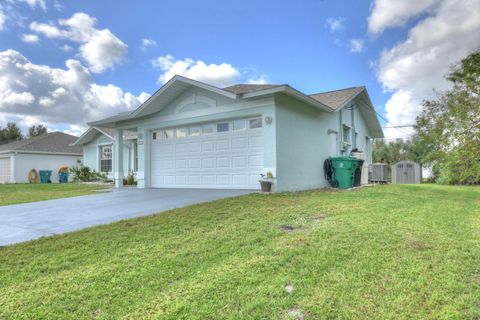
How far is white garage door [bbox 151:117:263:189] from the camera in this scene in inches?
367

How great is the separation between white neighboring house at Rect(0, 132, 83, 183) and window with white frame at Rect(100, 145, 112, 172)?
4.81 meters

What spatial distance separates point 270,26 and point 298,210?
8351mm

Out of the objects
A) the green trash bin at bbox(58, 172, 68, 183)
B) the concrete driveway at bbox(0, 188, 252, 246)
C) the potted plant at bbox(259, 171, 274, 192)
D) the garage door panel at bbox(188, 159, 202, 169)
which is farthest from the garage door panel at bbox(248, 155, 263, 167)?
the green trash bin at bbox(58, 172, 68, 183)

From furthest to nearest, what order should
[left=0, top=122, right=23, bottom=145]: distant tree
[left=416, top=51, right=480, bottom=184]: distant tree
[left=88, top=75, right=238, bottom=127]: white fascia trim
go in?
1. [left=0, top=122, right=23, bottom=145]: distant tree
2. [left=88, top=75, right=238, bottom=127]: white fascia trim
3. [left=416, top=51, right=480, bottom=184]: distant tree

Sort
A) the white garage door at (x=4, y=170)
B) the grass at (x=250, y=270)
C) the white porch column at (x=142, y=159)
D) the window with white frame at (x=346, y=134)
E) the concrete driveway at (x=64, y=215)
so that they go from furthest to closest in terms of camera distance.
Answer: the white garage door at (x=4, y=170), the window with white frame at (x=346, y=134), the white porch column at (x=142, y=159), the concrete driveway at (x=64, y=215), the grass at (x=250, y=270)

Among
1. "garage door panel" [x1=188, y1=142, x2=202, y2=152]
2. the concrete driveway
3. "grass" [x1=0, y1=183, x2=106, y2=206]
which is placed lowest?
the concrete driveway

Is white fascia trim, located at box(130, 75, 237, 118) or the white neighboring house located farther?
the white neighboring house

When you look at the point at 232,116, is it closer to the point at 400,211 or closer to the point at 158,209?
the point at 158,209

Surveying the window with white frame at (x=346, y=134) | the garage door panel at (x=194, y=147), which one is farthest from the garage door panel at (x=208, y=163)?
the window with white frame at (x=346, y=134)

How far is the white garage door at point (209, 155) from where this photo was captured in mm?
9320

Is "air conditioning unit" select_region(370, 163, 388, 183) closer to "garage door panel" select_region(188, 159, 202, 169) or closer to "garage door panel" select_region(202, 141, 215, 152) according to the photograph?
"garage door panel" select_region(202, 141, 215, 152)

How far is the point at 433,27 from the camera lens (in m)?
10.1

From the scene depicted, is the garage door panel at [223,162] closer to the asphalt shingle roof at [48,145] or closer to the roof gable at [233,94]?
the roof gable at [233,94]

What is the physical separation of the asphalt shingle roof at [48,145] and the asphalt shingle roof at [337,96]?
19791mm
